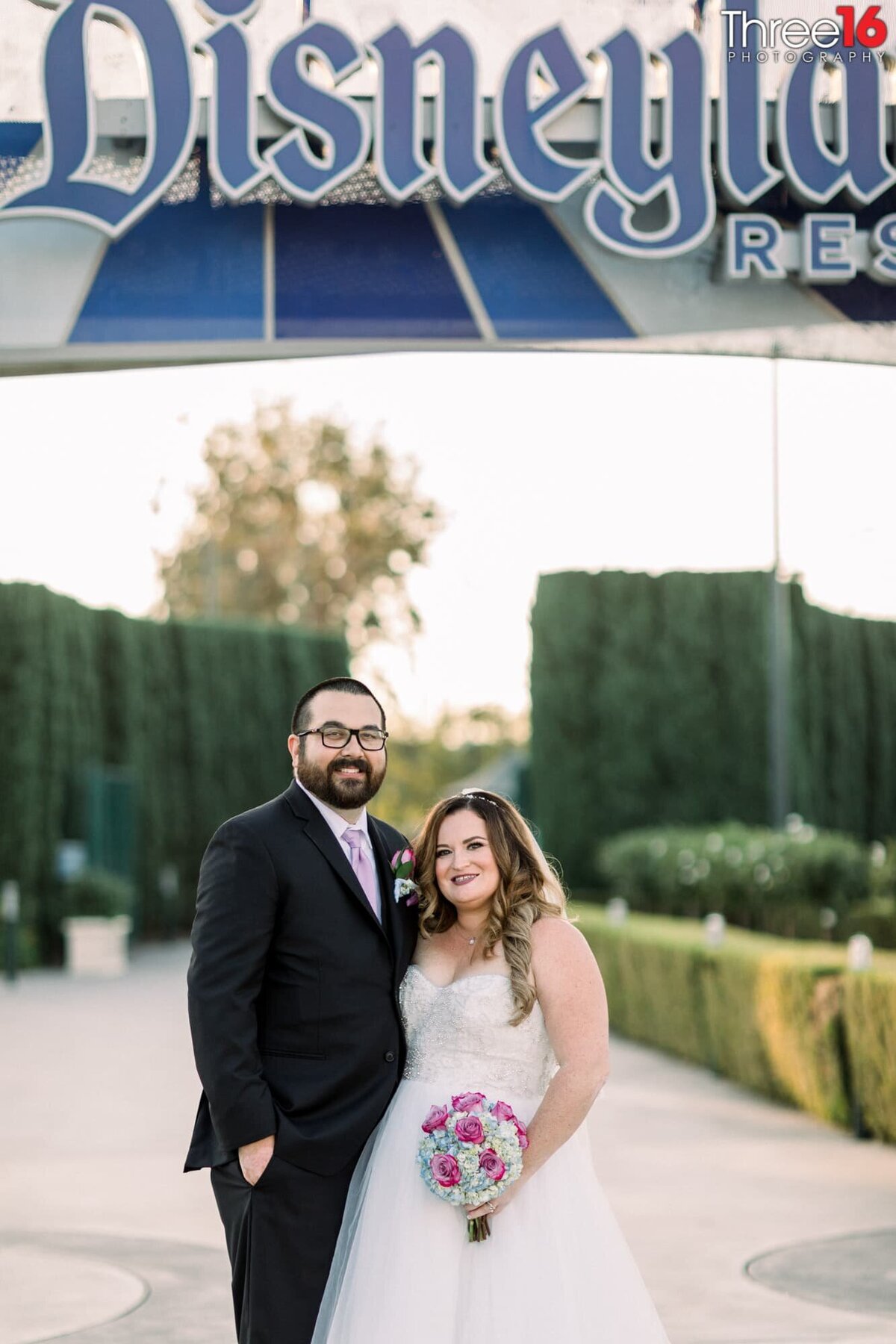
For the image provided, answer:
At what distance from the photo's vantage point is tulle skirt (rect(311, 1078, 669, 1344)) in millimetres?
3631

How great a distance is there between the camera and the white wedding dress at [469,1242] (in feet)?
11.9

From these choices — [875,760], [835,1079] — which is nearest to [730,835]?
[875,760]

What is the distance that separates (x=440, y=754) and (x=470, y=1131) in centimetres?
4169

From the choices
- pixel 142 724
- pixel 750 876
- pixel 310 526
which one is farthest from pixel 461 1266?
pixel 310 526

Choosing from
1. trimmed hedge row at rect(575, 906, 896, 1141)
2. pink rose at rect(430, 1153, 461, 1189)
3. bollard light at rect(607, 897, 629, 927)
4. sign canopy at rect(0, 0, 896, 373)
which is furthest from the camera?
bollard light at rect(607, 897, 629, 927)

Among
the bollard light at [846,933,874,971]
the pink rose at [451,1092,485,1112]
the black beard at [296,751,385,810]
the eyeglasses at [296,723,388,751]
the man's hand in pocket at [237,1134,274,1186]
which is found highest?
the eyeglasses at [296,723,388,751]

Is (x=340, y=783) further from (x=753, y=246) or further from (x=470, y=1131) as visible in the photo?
(x=753, y=246)

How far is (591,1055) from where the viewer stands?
355 cm

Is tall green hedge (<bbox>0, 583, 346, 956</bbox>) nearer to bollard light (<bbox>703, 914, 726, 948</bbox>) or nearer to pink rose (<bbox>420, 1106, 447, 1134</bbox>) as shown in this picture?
bollard light (<bbox>703, 914, 726, 948</bbox>)

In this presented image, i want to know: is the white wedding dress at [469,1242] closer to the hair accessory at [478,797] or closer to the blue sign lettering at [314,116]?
the hair accessory at [478,797]

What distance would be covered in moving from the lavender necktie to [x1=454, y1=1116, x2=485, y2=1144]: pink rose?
54cm

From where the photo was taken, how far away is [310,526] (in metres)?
35.3

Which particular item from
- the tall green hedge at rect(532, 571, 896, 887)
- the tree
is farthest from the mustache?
the tree

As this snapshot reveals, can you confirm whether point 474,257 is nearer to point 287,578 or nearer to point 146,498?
point 146,498
